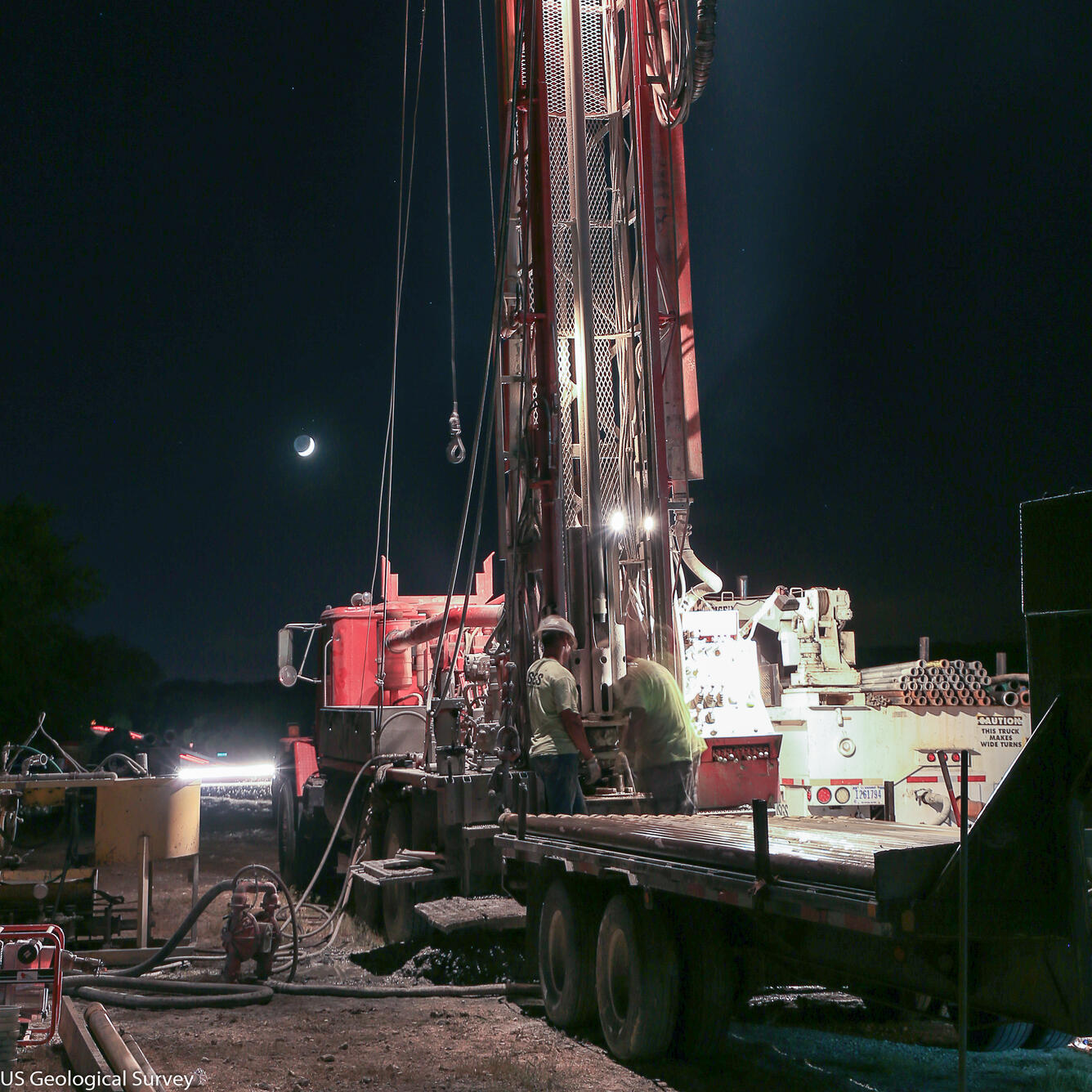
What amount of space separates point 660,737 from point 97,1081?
4.44 metres

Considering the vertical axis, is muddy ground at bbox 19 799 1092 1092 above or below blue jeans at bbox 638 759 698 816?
below

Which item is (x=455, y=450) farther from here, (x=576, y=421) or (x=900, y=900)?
(x=900, y=900)

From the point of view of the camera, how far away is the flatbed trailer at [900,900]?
4.23 m

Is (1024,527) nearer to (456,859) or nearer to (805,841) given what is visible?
(805,841)

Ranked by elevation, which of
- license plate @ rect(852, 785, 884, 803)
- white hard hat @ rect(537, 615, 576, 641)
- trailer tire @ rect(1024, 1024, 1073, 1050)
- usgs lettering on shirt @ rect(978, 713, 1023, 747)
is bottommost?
trailer tire @ rect(1024, 1024, 1073, 1050)

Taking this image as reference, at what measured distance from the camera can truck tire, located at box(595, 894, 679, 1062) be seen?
6.05 m

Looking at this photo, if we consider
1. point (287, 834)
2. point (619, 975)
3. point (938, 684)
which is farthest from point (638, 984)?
point (287, 834)

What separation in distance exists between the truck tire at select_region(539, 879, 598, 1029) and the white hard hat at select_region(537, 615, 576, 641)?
228 centimetres

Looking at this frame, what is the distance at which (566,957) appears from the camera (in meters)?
7.02

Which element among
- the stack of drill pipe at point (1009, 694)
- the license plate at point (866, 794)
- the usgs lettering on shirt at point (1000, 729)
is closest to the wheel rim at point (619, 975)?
the license plate at point (866, 794)

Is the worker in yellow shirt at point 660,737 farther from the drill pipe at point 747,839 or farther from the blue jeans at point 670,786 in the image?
the drill pipe at point 747,839

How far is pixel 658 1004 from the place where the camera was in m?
6.04

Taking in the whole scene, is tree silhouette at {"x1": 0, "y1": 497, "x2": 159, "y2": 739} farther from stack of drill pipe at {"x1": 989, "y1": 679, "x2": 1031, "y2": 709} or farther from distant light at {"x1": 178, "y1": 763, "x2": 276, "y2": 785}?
stack of drill pipe at {"x1": 989, "y1": 679, "x2": 1031, "y2": 709}

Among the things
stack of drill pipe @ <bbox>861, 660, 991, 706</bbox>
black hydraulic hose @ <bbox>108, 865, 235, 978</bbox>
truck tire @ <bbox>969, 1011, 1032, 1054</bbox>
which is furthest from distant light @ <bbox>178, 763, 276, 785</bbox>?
stack of drill pipe @ <bbox>861, 660, 991, 706</bbox>
